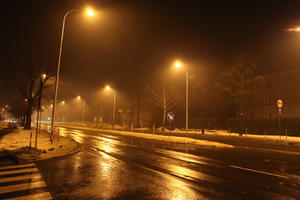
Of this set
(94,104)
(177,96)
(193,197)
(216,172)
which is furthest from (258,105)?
(94,104)

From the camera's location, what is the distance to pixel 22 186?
6441 mm

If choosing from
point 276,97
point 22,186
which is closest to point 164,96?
point 276,97

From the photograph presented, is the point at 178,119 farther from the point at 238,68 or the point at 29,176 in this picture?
the point at 29,176

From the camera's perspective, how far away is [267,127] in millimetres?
29906

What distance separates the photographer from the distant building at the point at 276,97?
1391 inches

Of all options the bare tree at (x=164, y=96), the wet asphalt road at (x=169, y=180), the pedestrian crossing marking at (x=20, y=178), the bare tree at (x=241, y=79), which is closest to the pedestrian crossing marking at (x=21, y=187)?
the wet asphalt road at (x=169, y=180)

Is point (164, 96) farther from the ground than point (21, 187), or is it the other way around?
point (164, 96)

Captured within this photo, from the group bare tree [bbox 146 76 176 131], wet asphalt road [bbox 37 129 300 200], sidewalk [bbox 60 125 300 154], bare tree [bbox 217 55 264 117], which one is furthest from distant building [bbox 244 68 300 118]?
wet asphalt road [bbox 37 129 300 200]

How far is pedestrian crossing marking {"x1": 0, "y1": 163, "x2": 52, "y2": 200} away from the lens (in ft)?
18.8

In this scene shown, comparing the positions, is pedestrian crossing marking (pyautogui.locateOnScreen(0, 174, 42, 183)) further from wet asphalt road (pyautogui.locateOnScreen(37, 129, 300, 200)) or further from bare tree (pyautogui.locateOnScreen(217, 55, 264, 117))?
Answer: bare tree (pyautogui.locateOnScreen(217, 55, 264, 117))

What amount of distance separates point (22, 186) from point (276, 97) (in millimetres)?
40109

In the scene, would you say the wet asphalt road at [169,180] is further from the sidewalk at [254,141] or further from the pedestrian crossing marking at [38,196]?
the sidewalk at [254,141]

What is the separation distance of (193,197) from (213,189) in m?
0.97

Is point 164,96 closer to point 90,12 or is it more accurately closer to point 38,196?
point 90,12
